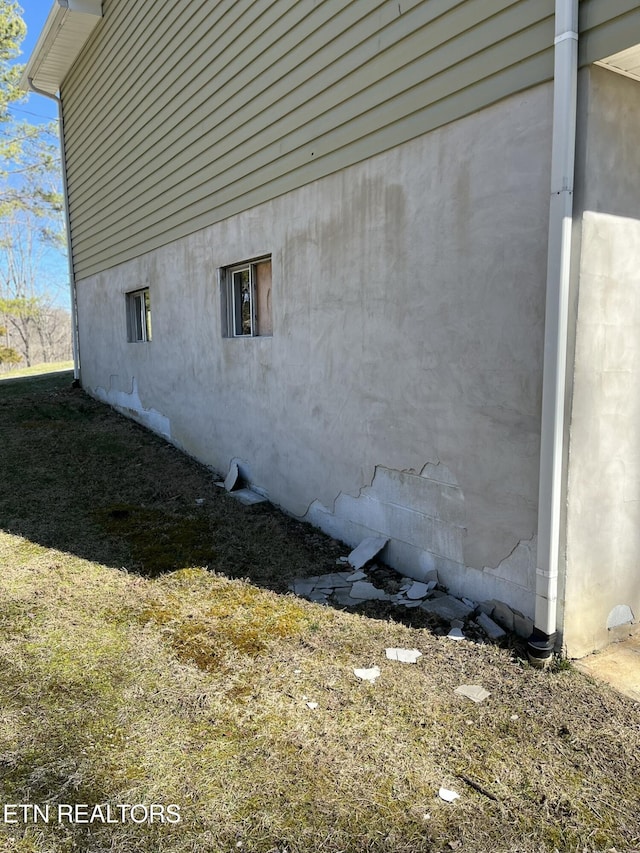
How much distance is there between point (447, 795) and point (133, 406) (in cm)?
823

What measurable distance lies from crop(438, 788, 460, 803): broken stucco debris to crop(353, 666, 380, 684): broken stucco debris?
76 centimetres

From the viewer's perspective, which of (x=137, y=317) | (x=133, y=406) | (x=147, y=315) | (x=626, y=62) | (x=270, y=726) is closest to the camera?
(x=270, y=726)

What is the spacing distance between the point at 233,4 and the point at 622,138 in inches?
186

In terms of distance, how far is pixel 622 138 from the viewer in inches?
114

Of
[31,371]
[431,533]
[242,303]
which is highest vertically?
[242,303]

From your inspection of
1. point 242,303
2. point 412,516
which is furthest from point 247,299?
point 412,516

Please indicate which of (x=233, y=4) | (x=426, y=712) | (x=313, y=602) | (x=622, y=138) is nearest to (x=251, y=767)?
(x=426, y=712)

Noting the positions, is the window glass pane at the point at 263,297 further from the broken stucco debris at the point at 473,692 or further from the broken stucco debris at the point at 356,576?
the broken stucco debris at the point at 473,692

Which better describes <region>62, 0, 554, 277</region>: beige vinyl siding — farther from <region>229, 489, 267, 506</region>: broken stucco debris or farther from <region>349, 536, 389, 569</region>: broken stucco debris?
<region>229, 489, 267, 506</region>: broken stucco debris

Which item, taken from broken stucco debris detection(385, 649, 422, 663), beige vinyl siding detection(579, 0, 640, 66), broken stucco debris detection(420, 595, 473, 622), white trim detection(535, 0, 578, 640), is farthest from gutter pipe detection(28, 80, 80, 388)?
beige vinyl siding detection(579, 0, 640, 66)

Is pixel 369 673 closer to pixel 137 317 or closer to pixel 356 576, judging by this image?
pixel 356 576

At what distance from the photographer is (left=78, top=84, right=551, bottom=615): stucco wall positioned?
10.5 ft

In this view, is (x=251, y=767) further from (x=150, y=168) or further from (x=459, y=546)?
(x=150, y=168)

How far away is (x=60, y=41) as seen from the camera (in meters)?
9.97
